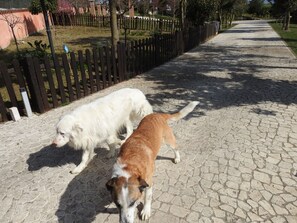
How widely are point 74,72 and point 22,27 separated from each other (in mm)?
16536

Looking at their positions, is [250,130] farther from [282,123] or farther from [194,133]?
[194,133]

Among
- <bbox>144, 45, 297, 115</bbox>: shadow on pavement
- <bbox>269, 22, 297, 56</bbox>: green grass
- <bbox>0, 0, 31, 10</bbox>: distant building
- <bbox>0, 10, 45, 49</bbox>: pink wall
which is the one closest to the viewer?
<bbox>144, 45, 297, 115</bbox>: shadow on pavement

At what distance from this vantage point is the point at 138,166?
10.0 feet

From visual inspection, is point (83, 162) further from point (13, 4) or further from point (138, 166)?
point (13, 4)

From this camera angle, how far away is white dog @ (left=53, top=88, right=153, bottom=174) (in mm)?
4141

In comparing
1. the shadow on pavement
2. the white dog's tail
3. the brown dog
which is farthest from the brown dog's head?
the shadow on pavement

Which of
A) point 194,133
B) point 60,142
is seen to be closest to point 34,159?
point 60,142

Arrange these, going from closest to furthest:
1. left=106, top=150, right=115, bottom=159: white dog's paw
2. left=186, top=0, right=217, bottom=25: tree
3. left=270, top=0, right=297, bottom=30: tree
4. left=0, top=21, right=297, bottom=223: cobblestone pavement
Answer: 1. left=0, top=21, right=297, bottom=223: cobblestone pavement
2. left=106, top=150, right=115, bottom=159: white dog's paw
3. left=186, top=0, right=217, bottom=25: tree
4. left=270, top=0, right=297, bottom=30: tree

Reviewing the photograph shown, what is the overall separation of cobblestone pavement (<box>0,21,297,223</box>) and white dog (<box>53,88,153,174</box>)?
21.1 inches

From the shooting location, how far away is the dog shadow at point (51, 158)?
16.2 ft

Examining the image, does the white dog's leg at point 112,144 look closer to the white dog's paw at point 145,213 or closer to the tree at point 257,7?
the white dog's paw at point 145,213

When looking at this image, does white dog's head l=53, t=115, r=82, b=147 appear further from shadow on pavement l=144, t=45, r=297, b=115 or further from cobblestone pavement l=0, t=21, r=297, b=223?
shadow on pavement l=144, t=45, r=297, b=115

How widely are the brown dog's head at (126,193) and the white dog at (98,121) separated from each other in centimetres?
184

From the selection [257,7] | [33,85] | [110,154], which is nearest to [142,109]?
[110,154]
